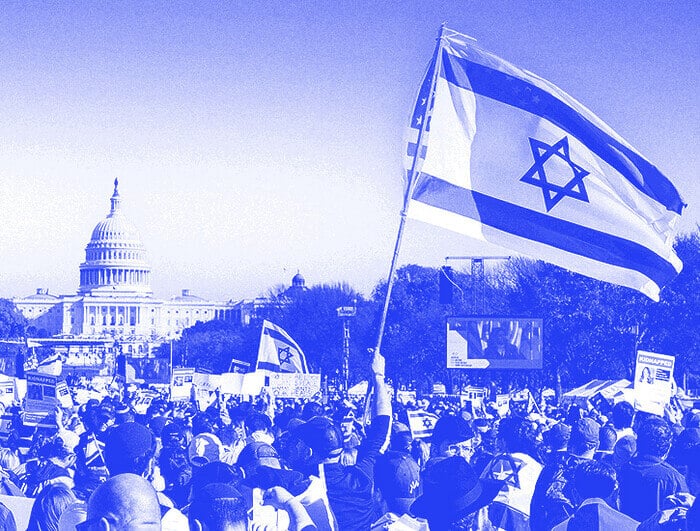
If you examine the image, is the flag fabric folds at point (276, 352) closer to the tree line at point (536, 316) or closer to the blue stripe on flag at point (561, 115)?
the tree line at point (536, 316)

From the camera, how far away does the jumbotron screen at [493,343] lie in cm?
2230

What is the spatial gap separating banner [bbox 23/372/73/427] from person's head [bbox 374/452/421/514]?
10264 mm

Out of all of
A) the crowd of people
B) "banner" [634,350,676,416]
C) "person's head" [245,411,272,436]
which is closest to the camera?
the crowd of people

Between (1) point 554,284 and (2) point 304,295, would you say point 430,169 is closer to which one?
(1) point 554,284

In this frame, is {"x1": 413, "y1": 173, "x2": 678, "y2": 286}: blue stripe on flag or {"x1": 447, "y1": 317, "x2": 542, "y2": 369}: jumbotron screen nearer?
{"x1": 413, "y1": 173, "x2": 678, "y2": 286}: blue stripe on flag

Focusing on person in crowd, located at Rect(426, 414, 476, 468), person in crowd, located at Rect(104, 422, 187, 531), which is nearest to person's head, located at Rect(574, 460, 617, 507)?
person in crowd, located at Rect(426, 414, 476, 468)

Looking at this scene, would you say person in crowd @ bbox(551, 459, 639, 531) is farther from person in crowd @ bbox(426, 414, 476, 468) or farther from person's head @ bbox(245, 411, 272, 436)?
person's head @ bbox(245, 411, 272, 436)

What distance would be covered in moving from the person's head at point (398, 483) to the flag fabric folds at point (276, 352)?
20.0m

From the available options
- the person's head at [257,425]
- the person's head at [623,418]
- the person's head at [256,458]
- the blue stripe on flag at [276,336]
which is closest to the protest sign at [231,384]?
the blue stripe on flag at [276,336]

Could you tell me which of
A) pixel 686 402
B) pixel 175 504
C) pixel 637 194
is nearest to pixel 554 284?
pixel 686 402

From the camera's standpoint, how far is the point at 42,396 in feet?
63.7

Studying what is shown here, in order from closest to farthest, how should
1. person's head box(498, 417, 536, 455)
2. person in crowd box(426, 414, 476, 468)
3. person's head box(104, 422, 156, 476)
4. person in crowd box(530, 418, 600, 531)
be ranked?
person in crowd box(530, 418, 600, 531) < person's head box(104, 422, 156, 476) < person in crowd box(426, 414, 476, 468) < person's head box(498, 417, 536, 455)

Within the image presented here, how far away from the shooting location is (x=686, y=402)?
27344 millimetres

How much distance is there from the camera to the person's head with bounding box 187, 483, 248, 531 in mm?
5988
